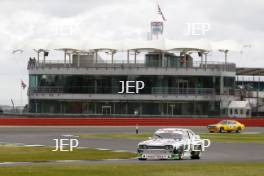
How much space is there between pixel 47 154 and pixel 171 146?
6.87m

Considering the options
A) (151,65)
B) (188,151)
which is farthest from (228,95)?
(188,151)

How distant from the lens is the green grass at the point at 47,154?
2998 centimetres

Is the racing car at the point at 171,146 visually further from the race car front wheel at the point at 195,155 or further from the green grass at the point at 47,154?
the green grass at the point at 47,154

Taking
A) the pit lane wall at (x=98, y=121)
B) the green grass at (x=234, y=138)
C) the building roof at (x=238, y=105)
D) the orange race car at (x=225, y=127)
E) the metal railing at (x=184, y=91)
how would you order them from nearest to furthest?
the green grass at (x=234, y=138), the orange race car at (x=225, y=127), the pit lane wall at (x=98, y=121), the metal railing at (x=184, y=91), the building roof at (x=238, y=105)

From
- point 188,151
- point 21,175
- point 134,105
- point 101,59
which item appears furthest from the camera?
point 101,59

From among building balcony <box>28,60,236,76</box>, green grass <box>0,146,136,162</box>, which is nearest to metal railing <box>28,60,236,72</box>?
building balcony <box>28,60,236,76</box>

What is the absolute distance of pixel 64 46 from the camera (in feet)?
330

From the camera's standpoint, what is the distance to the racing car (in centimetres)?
2845

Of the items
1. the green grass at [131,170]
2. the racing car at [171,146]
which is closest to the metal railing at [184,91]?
the racing car at [171,146]

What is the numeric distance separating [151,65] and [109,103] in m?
8.08

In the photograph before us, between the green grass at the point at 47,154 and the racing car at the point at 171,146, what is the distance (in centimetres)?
239

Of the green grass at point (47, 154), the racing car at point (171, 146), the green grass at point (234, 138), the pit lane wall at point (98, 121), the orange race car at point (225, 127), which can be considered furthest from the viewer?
the pit lane wall at point (98, 121)

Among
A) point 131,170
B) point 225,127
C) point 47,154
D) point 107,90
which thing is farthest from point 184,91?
point 131,170

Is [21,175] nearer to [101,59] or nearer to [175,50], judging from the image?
[175,50]
